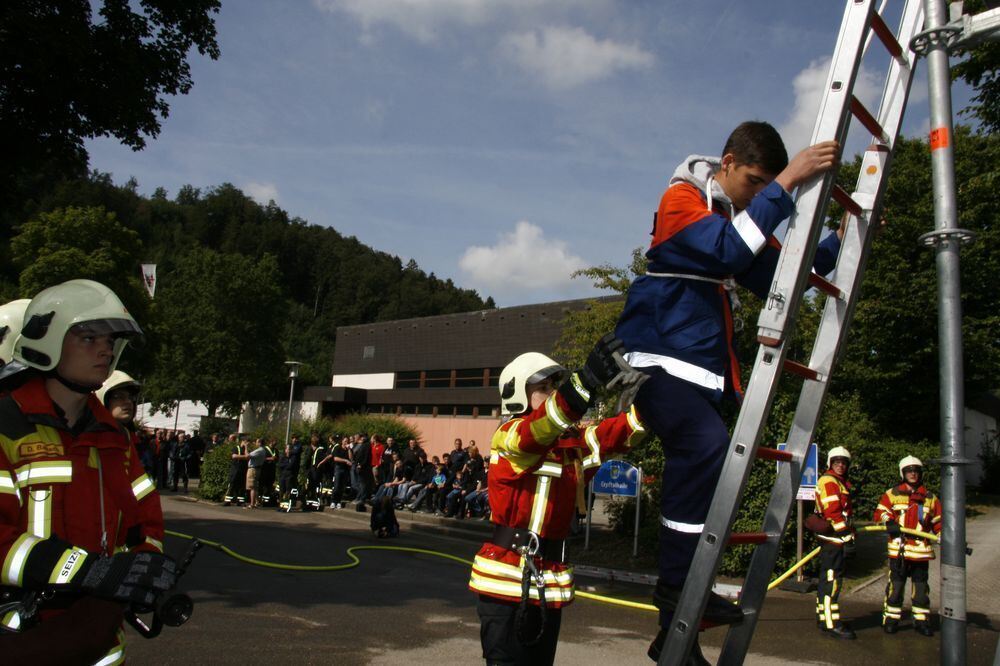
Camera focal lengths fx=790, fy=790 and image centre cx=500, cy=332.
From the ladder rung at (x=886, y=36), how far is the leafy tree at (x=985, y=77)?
38.2 feet

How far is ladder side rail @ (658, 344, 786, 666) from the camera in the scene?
2.47 metres

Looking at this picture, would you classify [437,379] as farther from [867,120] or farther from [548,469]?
[867,120]

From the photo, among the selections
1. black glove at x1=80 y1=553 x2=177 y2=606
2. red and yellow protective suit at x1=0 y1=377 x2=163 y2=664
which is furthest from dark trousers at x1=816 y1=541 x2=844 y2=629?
black glove at x1=80 y1=553 x2=177 y2=606

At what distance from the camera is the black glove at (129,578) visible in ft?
8.57

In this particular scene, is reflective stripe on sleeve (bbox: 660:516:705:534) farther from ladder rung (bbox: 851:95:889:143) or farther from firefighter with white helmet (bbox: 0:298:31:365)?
firefighter with white helmet (bbox: 0:298:31:365)

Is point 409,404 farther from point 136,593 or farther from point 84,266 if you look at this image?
point 136,593

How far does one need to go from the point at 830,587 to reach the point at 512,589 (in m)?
6.68

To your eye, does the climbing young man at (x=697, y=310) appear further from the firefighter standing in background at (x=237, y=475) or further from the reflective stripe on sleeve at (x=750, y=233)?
the firefighter standing in background at (x=237, y=475)

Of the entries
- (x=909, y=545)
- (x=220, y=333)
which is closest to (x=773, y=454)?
(x=909, y=545)

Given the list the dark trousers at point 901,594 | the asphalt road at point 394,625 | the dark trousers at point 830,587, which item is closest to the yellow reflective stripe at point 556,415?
the asphalt road at point 394,625

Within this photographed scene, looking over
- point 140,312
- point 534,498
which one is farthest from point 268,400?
point 534,498

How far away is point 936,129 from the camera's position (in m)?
2.64

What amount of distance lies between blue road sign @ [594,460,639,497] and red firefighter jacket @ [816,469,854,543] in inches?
161

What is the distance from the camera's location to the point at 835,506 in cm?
1013
